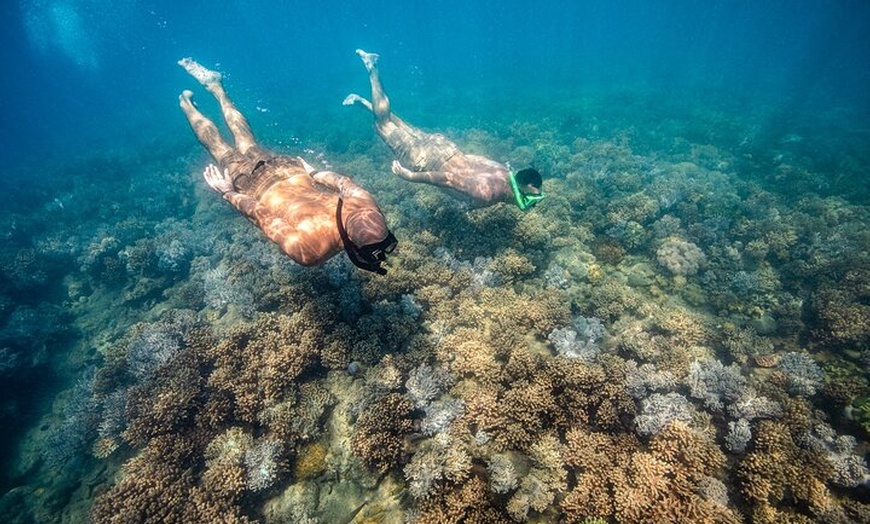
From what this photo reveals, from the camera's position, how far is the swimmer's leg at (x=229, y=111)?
28.8 ft

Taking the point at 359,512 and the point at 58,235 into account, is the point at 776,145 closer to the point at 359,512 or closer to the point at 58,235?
the point at 359,512

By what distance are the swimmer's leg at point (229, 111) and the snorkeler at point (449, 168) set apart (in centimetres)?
360

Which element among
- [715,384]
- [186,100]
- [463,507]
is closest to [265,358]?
[463,507]

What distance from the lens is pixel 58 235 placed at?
16.7 m

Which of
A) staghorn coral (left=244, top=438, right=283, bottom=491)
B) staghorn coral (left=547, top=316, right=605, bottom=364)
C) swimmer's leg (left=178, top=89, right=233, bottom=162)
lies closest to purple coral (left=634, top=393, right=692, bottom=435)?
staghorn coral (left=547, top=316, right=605, bottom=364)

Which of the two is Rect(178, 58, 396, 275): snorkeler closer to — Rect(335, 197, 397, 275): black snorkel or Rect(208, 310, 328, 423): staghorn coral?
Rect(335, 197, 397, 275): black snorkel

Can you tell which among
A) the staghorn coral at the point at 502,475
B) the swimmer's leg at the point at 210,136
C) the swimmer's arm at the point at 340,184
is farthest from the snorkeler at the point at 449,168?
the staghorn coral at the point at 502,475

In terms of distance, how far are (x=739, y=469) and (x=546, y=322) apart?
3371 mm

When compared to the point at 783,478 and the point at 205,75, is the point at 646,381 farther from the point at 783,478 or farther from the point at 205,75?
the point at 205,75

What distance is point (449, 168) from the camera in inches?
400

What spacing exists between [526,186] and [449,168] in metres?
3.36

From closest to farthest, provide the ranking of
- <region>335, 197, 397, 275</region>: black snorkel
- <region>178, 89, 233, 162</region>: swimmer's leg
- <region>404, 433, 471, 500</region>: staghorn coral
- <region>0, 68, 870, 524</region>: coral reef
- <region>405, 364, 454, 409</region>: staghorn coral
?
<region>335, 197, 397, 275</region>: black snorkel
<region>404, 433, 471, 500</region>: staghorn coral
<region>0, 68, 870, 524</region>: coral reef
<region>405, 364, 454, 409</region>: staghorn coral
<region>178, 89, 233, 162</region>: swimmer's leg

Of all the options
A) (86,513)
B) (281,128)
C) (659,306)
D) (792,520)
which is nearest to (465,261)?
(659,306)

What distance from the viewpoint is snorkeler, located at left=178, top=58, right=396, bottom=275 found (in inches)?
177
